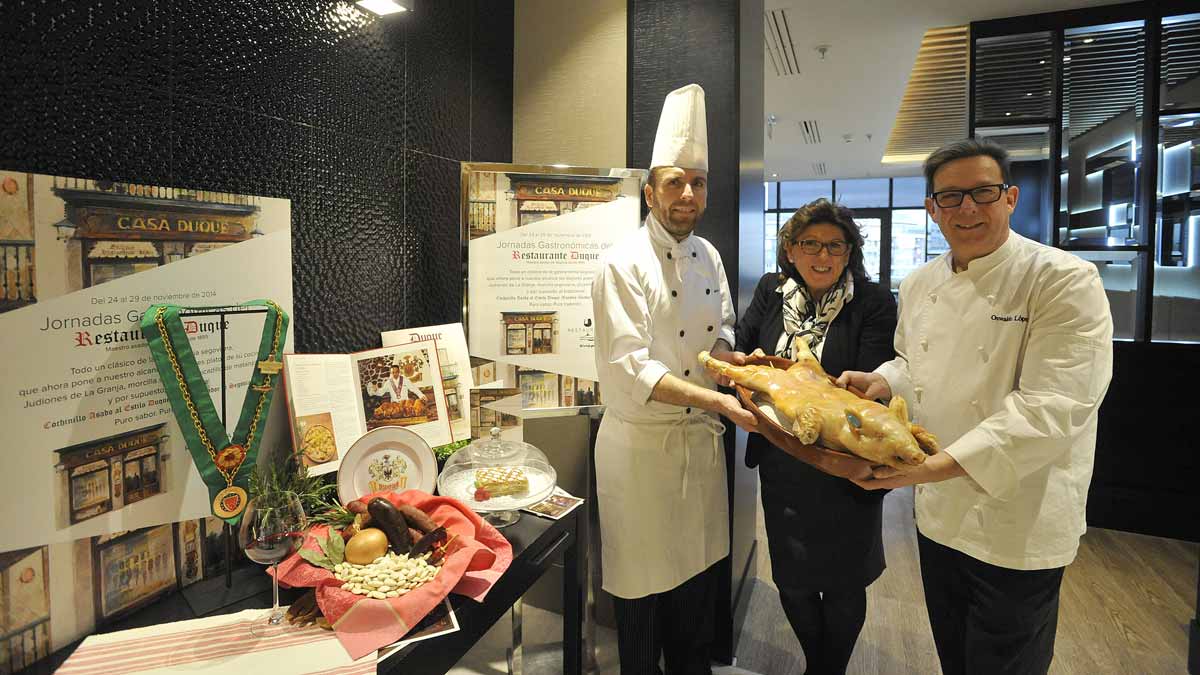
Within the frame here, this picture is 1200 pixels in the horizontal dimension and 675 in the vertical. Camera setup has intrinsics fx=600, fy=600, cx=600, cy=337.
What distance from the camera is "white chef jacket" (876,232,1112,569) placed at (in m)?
1.35

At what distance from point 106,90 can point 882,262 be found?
39.3ft

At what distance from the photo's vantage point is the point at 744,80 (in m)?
2.33

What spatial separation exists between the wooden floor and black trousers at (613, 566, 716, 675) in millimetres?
498

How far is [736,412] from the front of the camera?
152 cm

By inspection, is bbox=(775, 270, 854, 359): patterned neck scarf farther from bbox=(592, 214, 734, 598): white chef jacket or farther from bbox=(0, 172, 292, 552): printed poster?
bbox=(0, 172, 292, 552): printed poster

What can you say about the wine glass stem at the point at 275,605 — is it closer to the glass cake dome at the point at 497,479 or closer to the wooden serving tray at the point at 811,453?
the glass cake dome at the point at 497,479

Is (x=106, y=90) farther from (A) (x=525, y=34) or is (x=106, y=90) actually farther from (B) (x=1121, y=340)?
(B) (x=1121, y=340)

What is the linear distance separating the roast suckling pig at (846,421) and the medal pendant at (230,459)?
1172 mm

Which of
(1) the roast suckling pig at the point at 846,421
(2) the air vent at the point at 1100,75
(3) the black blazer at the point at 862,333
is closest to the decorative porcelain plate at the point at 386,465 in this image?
(1) the roast suckling pig at the point at 846,421

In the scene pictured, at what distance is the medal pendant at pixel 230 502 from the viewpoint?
4.06ft

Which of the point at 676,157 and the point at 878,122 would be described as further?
the point at 878,122

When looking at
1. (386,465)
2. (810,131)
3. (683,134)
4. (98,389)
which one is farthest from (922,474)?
(810,131)

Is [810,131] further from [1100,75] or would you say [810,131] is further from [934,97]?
[1100,75]

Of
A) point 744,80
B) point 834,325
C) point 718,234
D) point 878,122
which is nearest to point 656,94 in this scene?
point 744,80
